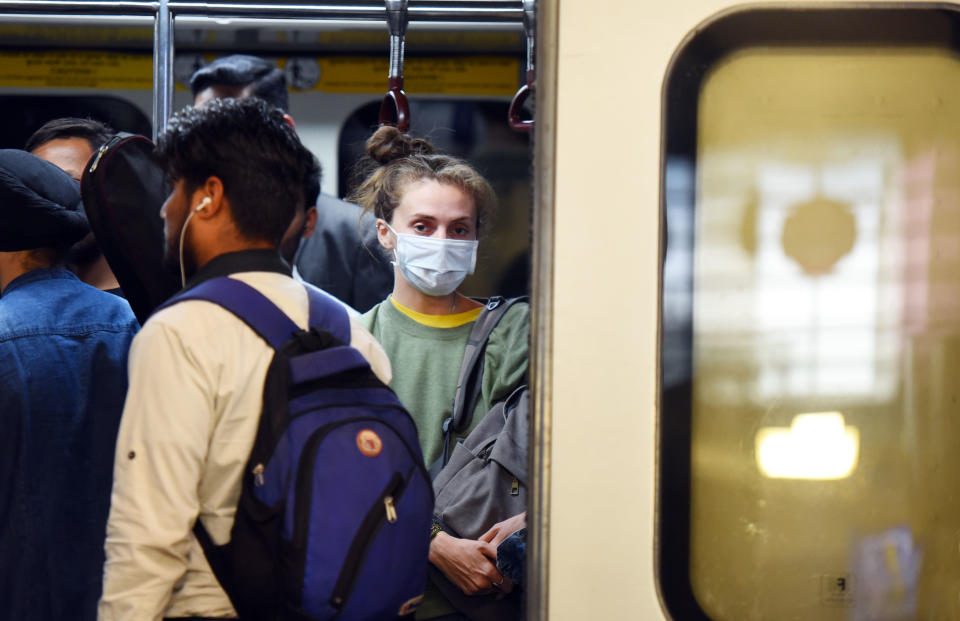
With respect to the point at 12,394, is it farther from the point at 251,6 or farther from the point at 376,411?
the point at 251,6

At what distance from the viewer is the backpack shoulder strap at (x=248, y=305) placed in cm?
186

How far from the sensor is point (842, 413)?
5.92 ft

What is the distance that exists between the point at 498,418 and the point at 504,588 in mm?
394

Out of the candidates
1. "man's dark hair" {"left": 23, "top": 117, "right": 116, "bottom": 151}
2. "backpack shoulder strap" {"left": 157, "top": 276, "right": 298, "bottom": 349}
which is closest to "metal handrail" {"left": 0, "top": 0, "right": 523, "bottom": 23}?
"man's dark hair" {"left": 23, "top": 117, "right": 116, "bottom": 151}

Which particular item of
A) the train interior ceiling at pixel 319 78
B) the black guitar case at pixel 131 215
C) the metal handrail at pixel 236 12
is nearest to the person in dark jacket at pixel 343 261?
the train interior ceiling at pixel 319 78

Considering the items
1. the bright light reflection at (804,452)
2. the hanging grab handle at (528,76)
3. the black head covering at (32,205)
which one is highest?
the hanging grab handle at (528,76)

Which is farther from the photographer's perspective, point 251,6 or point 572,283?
point 251,6

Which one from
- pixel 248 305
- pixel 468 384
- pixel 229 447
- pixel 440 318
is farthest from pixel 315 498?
pixel 440 318

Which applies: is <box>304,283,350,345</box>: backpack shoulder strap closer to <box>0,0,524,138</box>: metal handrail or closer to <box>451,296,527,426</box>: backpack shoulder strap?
<box>451,296,527,426</box>: backpack shoulder strap

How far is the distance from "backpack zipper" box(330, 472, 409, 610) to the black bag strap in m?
0.82

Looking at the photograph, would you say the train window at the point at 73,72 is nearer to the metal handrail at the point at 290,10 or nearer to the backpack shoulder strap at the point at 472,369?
the metal handrail at the point at 290,10

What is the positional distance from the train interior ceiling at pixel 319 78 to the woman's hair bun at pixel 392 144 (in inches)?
55.1

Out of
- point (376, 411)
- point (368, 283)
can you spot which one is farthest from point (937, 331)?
→ point (368, 283)

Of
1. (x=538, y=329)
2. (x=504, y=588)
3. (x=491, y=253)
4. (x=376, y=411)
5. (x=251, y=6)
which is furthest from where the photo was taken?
(x=491, y=253)
